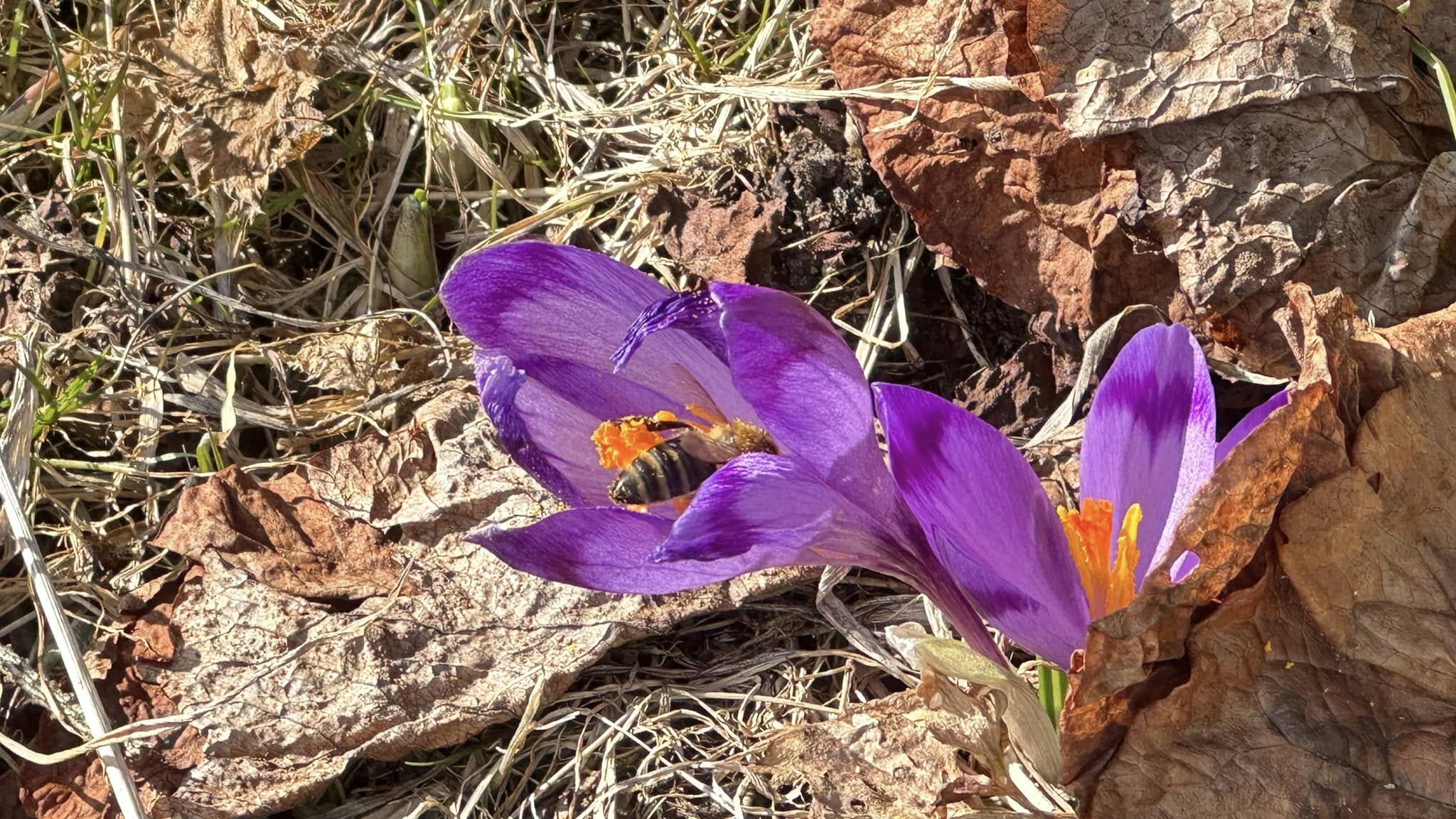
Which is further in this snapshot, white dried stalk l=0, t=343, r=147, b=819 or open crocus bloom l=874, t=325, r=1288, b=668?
white dried stalk l=0, t=343, r=147, b=819

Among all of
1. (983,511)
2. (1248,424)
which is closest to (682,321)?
(983,511)

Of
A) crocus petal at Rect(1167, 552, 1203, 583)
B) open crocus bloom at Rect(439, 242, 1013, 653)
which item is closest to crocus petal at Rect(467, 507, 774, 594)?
open crocus bloom at Rect(439, 242, 1013, 653)

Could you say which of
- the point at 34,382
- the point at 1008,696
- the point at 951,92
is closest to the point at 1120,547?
the point at 1008,696

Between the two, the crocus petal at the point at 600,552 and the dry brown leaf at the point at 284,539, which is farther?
the dry brown leaf at the point at 284,539

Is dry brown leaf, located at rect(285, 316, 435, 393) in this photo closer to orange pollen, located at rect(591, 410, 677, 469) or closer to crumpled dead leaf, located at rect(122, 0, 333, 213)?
crumpled dead leaf, located at rect(122, 0, 333, 213)

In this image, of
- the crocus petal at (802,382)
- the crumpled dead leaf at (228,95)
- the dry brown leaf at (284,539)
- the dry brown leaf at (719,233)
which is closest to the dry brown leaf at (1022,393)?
the dry brown leaf at (719,233)

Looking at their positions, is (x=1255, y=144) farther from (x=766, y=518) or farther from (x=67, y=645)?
(x=67, y=645)

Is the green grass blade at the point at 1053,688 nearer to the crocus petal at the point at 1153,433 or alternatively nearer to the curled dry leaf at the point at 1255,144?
the crocus petal at the point at 1153,433
